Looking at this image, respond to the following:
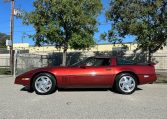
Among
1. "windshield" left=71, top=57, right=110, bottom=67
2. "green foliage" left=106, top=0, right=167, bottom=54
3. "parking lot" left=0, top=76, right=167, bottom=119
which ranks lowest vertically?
"parking lot" left=0, top=76, right=167, bottom=119

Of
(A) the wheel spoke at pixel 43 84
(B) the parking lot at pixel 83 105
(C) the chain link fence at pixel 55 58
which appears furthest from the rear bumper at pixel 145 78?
(C) the chain link fence at pixel 55 58

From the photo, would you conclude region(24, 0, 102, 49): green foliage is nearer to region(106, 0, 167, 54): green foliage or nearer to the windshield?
region(106, 0, 167, 54): green foliage

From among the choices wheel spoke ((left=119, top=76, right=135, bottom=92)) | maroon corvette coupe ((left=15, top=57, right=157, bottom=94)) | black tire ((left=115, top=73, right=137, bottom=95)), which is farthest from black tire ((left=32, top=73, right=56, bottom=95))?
wheel spoke ((left=119, top=76, right=135, bottom=92))

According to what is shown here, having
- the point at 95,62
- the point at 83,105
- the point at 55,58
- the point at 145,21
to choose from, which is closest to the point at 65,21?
the point at 145,21

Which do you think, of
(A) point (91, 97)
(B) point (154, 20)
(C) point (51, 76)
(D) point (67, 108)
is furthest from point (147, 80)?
(B) point (154, 20)

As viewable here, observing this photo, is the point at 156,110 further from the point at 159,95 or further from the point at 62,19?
the point at 62,19

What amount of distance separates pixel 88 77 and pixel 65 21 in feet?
40.3

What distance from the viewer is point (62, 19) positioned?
2286cm

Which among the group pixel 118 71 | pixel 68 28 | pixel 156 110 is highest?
pixel 68 28

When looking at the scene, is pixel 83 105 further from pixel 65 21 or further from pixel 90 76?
pixel 65 21

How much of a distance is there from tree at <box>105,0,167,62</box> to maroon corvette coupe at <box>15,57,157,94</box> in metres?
7.99

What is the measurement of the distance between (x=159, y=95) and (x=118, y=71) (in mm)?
1514

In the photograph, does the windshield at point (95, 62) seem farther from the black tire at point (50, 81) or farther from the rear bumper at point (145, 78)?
the rear bumper at point (145, 78)

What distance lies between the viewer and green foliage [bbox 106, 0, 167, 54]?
19.0 m
